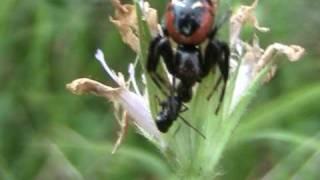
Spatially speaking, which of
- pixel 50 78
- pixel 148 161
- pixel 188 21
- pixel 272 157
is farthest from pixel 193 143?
pixel 50 78

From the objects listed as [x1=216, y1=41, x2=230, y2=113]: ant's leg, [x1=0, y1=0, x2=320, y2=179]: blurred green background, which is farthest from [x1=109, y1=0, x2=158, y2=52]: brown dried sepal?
[x1=0, y1=0, x2=320, y2=179]: blurred green background

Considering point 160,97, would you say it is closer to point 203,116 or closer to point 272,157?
point 203,116

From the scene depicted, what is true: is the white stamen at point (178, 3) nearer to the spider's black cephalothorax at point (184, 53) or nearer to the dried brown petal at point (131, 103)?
the spider's black cephalothorax at point (184, 53)

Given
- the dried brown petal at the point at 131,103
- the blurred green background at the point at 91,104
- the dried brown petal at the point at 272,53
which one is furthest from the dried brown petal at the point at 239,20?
the blurred green background at the point at 91,104

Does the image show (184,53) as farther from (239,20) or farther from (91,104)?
(91,104)

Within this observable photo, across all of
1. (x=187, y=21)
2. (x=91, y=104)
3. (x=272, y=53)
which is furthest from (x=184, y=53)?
(x=91, y=104)

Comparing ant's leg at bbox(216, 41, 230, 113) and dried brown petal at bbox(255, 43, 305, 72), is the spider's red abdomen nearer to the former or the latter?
ant's leg at bbox(216, 41, 230, 113)
